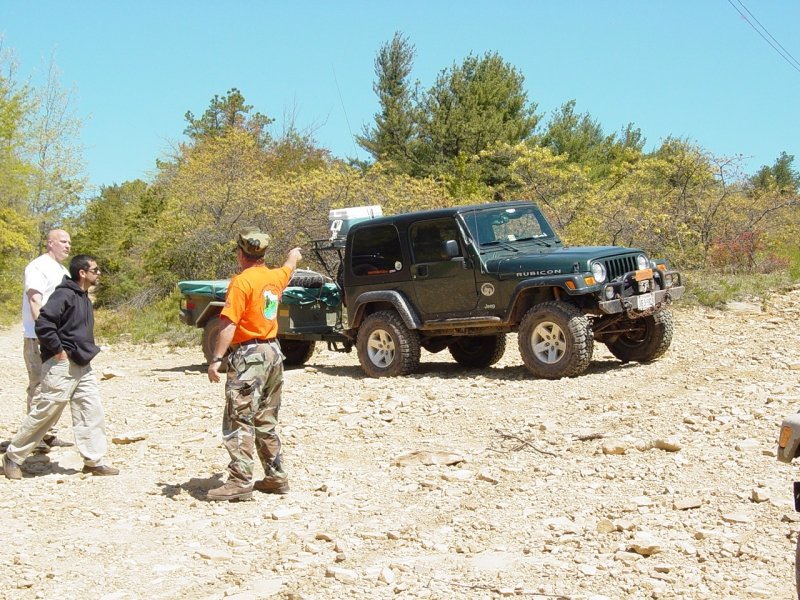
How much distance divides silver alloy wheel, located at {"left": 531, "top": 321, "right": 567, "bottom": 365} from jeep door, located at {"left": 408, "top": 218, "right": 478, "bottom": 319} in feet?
2.92

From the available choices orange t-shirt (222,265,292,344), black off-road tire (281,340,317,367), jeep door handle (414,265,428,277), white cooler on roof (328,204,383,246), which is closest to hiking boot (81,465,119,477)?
orange t-shirt (222,265,292,344)

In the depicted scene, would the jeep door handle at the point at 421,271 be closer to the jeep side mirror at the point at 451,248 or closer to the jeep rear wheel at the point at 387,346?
the jeep side mirror at the point at 451,248

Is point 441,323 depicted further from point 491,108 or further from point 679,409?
point 491,108

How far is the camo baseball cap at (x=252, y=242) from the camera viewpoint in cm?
687

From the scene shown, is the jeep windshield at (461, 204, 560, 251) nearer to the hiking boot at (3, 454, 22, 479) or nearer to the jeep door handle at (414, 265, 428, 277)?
the jeep door handle at (414, 265, 428, 277)

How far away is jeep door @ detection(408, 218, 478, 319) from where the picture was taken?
11672mm

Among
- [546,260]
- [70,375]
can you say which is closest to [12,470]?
[70,375]

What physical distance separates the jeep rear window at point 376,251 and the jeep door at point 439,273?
249 mm

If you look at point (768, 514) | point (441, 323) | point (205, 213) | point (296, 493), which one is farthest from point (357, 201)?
point (768, 514)

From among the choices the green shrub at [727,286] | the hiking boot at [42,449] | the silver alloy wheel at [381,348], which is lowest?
the hiking boot at [42,449]

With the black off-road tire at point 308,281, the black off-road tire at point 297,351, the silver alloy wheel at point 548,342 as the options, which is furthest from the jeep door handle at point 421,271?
the black off-road tire at point 297,351

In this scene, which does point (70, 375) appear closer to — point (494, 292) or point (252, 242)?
point (252, 242)

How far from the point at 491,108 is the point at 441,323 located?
24129mm

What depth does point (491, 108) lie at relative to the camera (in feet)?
115
